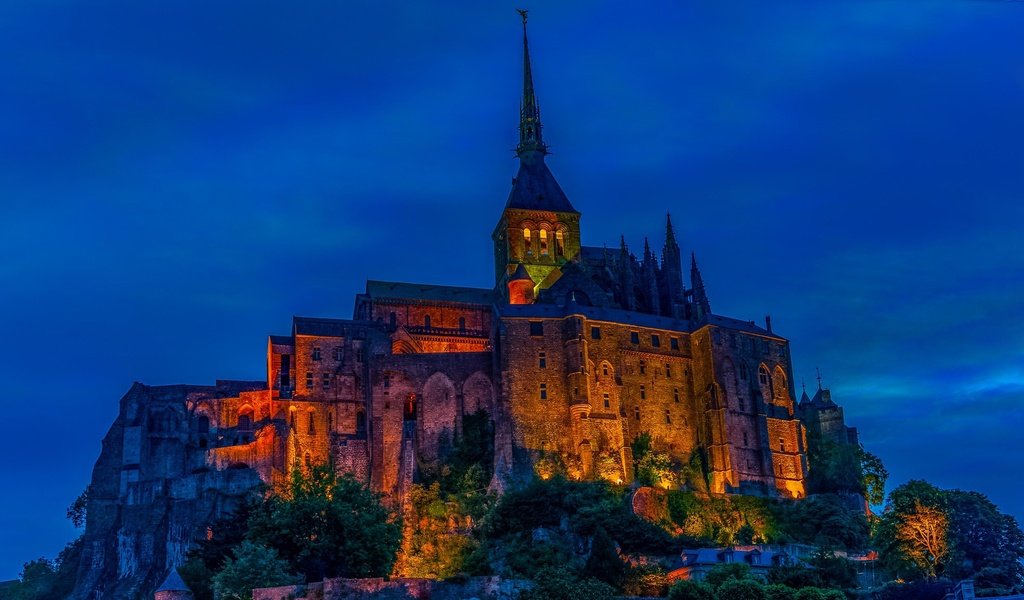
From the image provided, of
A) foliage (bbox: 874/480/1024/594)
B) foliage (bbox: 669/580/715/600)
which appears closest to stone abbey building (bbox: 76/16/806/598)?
foliage (bbox: 874/480/1024/594)

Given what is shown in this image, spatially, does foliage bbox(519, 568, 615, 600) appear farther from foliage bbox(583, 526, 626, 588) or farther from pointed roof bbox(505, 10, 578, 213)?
pointed roof bbox(505, 10, 578, 213)

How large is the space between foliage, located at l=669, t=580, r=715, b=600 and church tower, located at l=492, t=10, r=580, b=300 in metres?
47.0

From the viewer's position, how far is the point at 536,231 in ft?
376

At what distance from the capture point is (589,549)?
7862cm

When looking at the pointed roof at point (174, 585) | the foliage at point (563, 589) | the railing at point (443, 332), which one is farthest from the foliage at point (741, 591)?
the railing at point (443, 332)

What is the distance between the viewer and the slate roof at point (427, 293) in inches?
4193

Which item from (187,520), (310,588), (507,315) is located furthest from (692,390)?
(310,588)

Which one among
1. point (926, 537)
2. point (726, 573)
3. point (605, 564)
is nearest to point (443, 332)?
point (605, 564)

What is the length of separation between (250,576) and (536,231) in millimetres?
59388

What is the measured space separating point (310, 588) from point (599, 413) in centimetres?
3838

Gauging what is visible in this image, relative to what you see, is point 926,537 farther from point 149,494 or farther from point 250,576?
point 149,494

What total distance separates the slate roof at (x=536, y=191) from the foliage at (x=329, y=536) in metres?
52.2

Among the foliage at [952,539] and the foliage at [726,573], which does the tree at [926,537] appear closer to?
the foliage at [952,539]

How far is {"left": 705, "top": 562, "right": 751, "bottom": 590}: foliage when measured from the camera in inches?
2643
